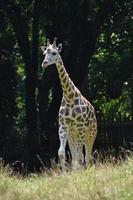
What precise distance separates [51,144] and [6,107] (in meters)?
3.00

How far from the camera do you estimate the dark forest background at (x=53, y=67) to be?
2162cm

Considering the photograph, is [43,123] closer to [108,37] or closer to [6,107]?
[6,107]

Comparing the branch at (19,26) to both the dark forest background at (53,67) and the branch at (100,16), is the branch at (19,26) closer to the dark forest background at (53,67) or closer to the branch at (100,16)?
the dark forest background at (53,67)

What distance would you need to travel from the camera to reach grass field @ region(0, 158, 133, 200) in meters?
8.77

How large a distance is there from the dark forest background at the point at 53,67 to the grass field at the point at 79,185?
999cm

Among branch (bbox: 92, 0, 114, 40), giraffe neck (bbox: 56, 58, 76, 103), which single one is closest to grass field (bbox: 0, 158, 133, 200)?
giraffe neck (bbox: 56, 58, 76, 103)

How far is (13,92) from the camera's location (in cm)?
2495

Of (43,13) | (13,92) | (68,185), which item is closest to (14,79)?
(13,92)

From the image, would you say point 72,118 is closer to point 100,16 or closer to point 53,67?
point 100,16

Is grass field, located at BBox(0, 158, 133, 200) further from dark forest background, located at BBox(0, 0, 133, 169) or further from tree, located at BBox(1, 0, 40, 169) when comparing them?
tree, located at BBox(1, 0, 40, 169)

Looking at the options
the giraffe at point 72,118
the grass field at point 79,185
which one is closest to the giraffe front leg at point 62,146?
the giraffe at point 72,118

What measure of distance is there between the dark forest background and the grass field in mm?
9995

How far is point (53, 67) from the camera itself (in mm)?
22297

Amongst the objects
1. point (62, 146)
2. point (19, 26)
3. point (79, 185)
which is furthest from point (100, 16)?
point (79, 185)
